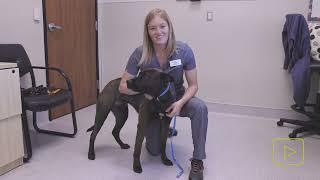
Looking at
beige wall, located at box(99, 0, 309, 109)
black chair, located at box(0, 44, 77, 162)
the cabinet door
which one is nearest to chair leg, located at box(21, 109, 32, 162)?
black chair, located at box(0, 44, 77, 162)

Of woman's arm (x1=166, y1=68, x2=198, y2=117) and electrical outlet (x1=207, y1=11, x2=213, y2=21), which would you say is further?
electrical outlet (x1=207, y1=11, x2=213, y2=21)

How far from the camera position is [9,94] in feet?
5.95

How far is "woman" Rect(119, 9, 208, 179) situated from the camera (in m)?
1.77

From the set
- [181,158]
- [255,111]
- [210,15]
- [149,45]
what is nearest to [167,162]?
[181,158]

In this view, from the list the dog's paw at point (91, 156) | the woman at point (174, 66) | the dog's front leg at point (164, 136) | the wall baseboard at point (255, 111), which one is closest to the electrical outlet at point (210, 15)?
the wall baseboard at point (255, 111)

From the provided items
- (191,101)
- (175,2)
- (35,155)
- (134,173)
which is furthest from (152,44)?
(175,2)

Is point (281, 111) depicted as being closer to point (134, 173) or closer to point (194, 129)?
point (194, 129)

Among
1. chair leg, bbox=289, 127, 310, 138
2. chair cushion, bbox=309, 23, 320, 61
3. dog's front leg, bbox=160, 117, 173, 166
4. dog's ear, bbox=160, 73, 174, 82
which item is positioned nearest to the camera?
dog's ear, bbox=160, 73, 174, 82

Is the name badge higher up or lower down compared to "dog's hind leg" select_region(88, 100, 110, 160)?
higher up

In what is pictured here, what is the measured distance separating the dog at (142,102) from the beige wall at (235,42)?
1575 millimetres

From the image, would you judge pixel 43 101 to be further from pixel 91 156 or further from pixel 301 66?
pixel 301 66

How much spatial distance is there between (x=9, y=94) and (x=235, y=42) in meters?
2.34

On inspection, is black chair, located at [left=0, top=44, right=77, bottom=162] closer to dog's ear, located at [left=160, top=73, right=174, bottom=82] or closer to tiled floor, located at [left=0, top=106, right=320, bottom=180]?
tiled floor, located at [left=0, top=106, right=320, bottom=180]

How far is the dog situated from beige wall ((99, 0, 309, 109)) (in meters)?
1.57
